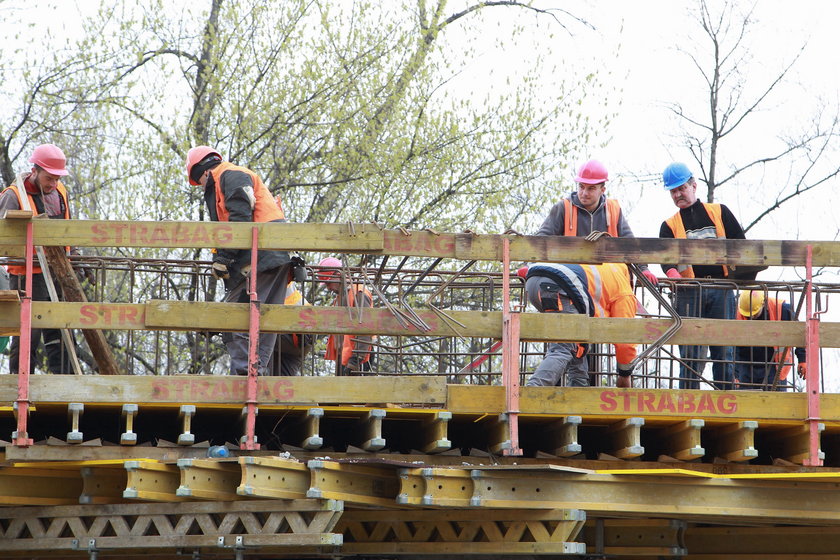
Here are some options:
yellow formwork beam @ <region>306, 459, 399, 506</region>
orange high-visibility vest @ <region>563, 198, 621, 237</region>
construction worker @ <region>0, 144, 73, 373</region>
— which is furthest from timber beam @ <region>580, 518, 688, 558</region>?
construction worker @ <region>0, 144, 73, 373</region>

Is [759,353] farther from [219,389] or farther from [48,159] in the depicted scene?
[48,159]

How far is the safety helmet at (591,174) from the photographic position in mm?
10156

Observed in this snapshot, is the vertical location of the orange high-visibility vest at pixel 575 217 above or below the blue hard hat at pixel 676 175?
below

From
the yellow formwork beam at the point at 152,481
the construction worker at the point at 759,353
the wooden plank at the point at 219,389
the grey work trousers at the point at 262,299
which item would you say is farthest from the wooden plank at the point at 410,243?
the construction worker at the point at 759,353

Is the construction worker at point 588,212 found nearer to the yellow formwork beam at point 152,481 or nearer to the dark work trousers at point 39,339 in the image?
the yellow formwork beam at point 152,481

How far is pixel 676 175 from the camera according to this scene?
11047 mm

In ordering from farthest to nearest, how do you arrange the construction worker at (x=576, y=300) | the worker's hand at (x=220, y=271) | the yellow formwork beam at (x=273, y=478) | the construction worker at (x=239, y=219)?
the worker's hand at (x=220, y=271) < the construction worker at (x=239, y=219) < the construction worker at (x=576, y=300) < the yellow formwork beam at (x=273, y=478)

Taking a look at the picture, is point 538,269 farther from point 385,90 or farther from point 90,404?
point 385,90

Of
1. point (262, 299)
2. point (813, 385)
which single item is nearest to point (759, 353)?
point (813, 385)

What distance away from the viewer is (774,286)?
995 cm

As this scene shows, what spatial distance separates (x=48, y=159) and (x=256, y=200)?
79.5 inches

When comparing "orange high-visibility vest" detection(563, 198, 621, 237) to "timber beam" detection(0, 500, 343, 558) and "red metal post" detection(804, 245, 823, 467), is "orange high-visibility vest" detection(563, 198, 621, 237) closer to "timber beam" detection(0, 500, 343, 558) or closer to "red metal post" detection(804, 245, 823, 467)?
"red metal post" detection(804, 245, 823, 467)

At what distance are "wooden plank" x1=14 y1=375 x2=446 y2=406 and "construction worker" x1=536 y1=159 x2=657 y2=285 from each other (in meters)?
2.59

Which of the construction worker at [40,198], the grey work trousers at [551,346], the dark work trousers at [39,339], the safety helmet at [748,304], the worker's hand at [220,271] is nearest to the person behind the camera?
the grey work trousers at [551,346]
